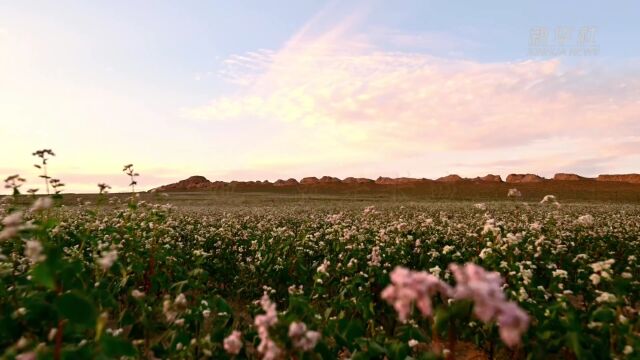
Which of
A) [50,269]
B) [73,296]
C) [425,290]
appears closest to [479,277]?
[425,290]

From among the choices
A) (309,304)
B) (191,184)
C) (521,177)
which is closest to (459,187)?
(521,177)

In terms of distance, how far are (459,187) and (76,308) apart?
11482 centimetres

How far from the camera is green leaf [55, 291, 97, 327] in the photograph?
9.41 feet

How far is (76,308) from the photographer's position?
2.90 m

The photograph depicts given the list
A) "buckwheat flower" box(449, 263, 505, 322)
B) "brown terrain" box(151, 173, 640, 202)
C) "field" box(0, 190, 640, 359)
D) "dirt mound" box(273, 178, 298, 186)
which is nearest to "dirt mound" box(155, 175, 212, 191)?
"brown terrain" box(151, 173, 640, 202)

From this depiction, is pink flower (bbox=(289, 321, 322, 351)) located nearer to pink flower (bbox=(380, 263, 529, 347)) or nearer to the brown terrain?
pink flower (bbox=(380, 263, 529, 347))

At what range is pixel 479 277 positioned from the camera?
2.30m

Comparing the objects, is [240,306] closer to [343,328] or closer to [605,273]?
[343,328]

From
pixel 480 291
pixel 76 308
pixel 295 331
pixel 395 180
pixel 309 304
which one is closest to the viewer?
pixel 480 291

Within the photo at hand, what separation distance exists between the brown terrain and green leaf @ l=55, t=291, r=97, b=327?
3186 inches

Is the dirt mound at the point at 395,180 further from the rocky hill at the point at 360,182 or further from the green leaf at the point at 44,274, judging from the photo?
the green leaf at the point at 44,274

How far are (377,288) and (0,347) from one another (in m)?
6.57

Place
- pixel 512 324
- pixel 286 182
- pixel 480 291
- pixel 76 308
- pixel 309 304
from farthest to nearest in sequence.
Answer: pixel 286 182, pixel 309 304, pixel 76 308, pixel 480 291, pixel 512 324

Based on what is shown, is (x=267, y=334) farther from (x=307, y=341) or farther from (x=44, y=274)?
(x=44, y=274)
